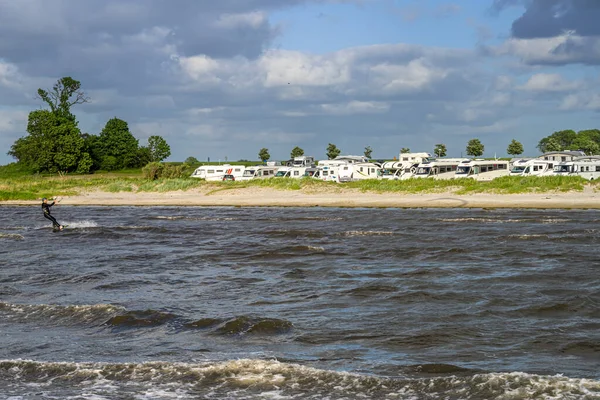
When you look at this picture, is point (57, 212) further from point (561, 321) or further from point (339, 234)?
point (561, 321)

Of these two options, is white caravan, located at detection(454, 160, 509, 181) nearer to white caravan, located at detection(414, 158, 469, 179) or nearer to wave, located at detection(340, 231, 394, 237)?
white caravan, located at detection(414, 158, 469, 179)

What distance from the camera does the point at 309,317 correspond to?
1814 cm

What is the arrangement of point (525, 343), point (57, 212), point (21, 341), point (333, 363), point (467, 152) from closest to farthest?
1. point (333, 363)
2. point (525, 343)
3. point (21, 341)
4. point (57, 212)
5. point (467, 152)

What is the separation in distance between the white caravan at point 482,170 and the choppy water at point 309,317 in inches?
1325

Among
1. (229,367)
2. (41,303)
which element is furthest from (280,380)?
(41,303)

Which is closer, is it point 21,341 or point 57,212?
point 21,341

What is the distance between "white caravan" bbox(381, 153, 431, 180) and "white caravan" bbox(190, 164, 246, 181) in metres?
15.4

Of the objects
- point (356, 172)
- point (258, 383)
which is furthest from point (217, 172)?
point (258, 383)

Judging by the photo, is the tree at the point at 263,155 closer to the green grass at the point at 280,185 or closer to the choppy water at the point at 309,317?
the green grass at the point at 280,185

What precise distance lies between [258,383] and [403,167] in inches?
2678

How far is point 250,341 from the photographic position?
16.0 metres

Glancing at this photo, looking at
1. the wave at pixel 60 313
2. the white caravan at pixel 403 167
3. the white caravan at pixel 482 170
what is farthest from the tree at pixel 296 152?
the wave at pixel 60 313

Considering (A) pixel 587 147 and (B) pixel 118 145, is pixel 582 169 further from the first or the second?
(B) pixel 118 145

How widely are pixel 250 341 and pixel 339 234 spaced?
70.0ft
